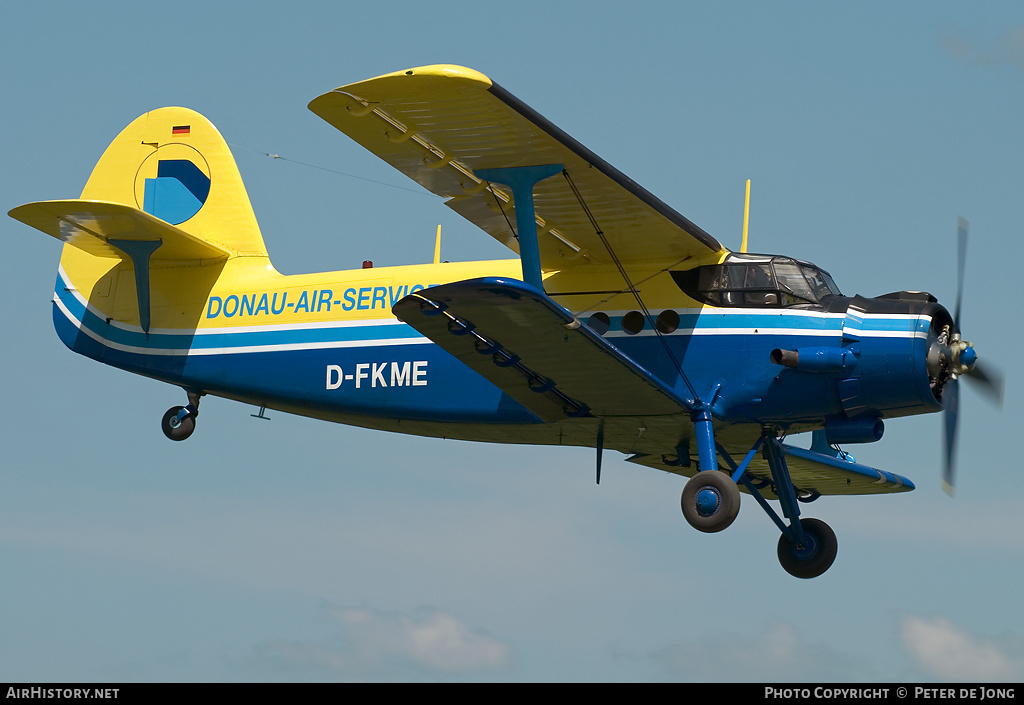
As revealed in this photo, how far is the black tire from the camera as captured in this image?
1659 cm

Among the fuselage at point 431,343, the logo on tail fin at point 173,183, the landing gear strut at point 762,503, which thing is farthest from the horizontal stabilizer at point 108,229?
the landing gear strut at point 762,503

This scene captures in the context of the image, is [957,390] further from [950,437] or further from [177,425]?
[177,425]

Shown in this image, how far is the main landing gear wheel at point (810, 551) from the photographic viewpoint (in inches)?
632

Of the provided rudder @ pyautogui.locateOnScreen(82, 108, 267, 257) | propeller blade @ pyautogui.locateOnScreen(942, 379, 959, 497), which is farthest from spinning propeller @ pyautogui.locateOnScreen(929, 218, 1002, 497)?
rudder @ pyautogui.locateOnScreen(82, 108, 267, 257)

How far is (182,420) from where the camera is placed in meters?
16.6

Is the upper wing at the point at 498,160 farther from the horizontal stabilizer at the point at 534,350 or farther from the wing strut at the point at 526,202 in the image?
the horizontal stabilizer at the point at 534,350

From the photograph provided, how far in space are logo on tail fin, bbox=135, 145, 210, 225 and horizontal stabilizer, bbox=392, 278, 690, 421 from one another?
5197mm

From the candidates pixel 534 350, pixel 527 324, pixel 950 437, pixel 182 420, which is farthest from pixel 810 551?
pixel 182 420

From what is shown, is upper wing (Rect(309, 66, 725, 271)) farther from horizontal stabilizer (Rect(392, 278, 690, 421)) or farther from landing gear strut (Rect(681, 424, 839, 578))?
landing gear strut (Rect(681, 424, 839, 578))

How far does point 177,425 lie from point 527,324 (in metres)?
5.24

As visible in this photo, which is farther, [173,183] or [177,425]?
[173,183]

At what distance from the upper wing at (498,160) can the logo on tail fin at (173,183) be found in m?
4.08

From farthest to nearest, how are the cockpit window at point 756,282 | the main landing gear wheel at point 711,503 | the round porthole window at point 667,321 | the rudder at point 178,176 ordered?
1. the rudder at point 178,176
2. the round porthole window at point 667,321
3. the cockpit window at point 756,282
4. the main landing gear wheel at point 711,503

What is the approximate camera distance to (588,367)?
1374cm
